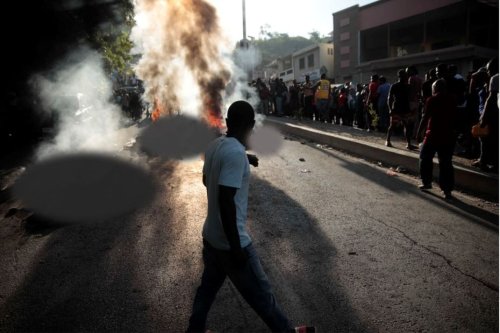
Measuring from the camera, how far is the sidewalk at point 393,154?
6.07 m

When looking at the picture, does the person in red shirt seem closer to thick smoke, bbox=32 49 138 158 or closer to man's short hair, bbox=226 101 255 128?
thick smoke, bbox=32 49 138 158

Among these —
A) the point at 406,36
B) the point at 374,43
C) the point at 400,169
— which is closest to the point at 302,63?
the point at 374,43

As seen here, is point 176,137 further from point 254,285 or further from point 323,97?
point 254,285

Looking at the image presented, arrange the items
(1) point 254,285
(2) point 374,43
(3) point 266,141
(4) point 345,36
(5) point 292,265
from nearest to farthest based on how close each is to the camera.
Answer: (1) point 254,285 → (5) point 292,265 → (3) point 266,141 → (2) point 374,43 → (4) point 345,36

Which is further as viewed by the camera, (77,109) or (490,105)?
(77,109)

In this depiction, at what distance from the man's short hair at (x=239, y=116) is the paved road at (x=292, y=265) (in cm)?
152

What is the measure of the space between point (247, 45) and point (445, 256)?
56.5 ft

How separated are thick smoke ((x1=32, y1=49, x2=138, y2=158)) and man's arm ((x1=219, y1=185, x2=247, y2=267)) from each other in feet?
30.9

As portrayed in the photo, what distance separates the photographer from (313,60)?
4475 centimetres

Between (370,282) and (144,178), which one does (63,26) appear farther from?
(370,282)

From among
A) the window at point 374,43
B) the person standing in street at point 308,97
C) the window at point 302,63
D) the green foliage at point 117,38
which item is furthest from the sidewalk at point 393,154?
the window at point 302,63

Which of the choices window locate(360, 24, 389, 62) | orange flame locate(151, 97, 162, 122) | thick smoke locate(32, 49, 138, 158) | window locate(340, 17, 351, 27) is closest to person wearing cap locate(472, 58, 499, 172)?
thick smoke locate(32, 49, 138, 158)

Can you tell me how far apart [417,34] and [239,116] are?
29.4 m

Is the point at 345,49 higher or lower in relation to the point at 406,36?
higher
